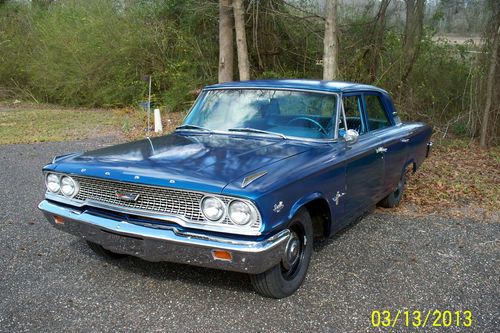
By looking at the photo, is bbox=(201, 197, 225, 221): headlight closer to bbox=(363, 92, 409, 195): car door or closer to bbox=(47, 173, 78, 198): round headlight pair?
bbox=(47, 173, 78, 198): round headlight pair

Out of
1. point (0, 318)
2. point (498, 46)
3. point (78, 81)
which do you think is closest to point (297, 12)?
point (498, 46)

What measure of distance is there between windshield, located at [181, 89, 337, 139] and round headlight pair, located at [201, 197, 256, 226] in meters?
1.30

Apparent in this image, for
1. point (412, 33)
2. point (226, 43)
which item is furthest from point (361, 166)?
point (226, 43)

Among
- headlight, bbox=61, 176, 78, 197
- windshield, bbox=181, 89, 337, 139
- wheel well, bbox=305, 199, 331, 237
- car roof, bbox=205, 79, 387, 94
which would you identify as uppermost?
car roof, bbox=205, 79, 387, 94

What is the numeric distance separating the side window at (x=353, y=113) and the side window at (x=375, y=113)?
0.19 metres

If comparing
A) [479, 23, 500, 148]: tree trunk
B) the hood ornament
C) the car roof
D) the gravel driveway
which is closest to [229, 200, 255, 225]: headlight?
the hood ornament

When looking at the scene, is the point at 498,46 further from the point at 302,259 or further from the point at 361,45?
the point at 302,259

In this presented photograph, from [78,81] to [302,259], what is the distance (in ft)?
53.0

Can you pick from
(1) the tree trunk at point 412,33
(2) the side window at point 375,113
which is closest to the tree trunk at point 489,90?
(1) the tree trunk at point 412,33

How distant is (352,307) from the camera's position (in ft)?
11.0

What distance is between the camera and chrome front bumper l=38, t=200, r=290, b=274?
2.99 m

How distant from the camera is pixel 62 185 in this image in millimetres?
3719

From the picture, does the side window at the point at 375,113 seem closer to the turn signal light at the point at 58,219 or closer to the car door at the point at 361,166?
the car door at the point at 361,166

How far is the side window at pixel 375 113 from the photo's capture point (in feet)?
16.4
